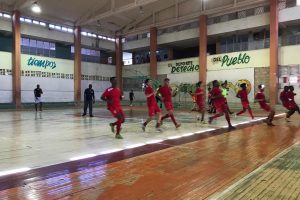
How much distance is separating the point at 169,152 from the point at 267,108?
7425 mm

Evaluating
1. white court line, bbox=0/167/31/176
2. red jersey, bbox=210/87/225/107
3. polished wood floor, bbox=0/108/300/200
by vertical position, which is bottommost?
polished wood floor, bbox=0/108/300/200

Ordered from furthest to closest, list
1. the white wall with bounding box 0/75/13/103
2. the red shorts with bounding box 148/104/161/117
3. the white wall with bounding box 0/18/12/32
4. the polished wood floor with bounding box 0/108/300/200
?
the white wall with bounding box 0/75/13/103 → the white wall with bounding box 0/18/12/32 → the red shorts with bounding box 148/104/161/117 → the polished wood floor with bounding box 0/108/300/200

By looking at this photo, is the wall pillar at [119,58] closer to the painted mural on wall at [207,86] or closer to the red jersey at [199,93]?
the painted mural on wall at [207,86]

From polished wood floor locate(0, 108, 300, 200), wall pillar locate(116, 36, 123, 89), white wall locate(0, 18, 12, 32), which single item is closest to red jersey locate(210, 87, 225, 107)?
polished wood floor locate(0, 108, 300, 200)

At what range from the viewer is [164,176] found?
4.48m

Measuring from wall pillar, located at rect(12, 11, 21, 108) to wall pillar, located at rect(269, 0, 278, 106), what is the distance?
2106 cm

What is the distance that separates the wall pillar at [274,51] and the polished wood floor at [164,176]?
17.1m

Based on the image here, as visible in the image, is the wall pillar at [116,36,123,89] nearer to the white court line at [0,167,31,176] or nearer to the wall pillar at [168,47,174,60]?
the wall pillar at [168,47,174,60]

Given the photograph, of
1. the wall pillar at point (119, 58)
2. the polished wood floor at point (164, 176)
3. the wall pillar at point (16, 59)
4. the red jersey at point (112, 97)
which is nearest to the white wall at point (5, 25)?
the wall pillar at point (16, 59)

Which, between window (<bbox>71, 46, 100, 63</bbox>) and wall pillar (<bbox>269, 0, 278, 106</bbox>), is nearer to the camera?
wall pillar (<bbox>269, 0, 278, 106</bbox>)

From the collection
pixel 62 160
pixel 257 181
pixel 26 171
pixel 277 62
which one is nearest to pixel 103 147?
pixel 62 160

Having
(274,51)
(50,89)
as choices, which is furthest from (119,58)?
(274,51)

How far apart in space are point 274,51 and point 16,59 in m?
21.5

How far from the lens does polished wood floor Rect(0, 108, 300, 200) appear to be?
3.68m
